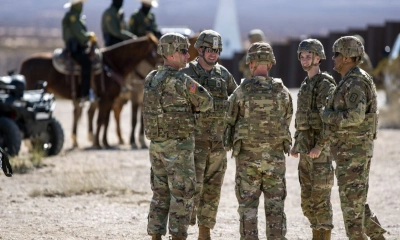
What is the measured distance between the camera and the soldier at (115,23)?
18250 millimetres

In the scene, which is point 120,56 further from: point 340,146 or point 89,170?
point 340,146

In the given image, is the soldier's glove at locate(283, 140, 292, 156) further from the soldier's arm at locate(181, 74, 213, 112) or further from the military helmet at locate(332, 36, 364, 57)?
the military helmet at locate(332, 36, 364, 57)

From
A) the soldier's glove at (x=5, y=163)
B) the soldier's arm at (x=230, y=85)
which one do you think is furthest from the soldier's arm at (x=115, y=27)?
the soldier's arm at (x=230, y=85)

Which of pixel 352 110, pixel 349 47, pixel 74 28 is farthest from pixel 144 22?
pixel 352 110

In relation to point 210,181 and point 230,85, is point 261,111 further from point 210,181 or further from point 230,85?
point 210,181

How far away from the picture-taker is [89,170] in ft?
45.7

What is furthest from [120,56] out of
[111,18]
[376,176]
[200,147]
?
[200,147]

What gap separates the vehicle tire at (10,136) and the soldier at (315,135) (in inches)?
272

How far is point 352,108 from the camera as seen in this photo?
7.92 meters

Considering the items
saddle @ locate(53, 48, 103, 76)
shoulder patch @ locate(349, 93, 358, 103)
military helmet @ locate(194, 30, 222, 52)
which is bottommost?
shoulder patch @ locate(349, 93, 358, 103)

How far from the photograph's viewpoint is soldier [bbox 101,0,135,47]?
1825 cm

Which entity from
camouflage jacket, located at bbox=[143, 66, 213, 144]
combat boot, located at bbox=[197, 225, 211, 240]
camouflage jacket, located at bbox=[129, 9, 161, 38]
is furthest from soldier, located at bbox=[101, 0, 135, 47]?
camouflage jacket, located at bbox=[143, 66, 213, 144]

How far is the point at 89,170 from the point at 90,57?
12.7ft

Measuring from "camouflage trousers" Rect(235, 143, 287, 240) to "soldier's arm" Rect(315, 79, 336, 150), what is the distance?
0.46 meters
